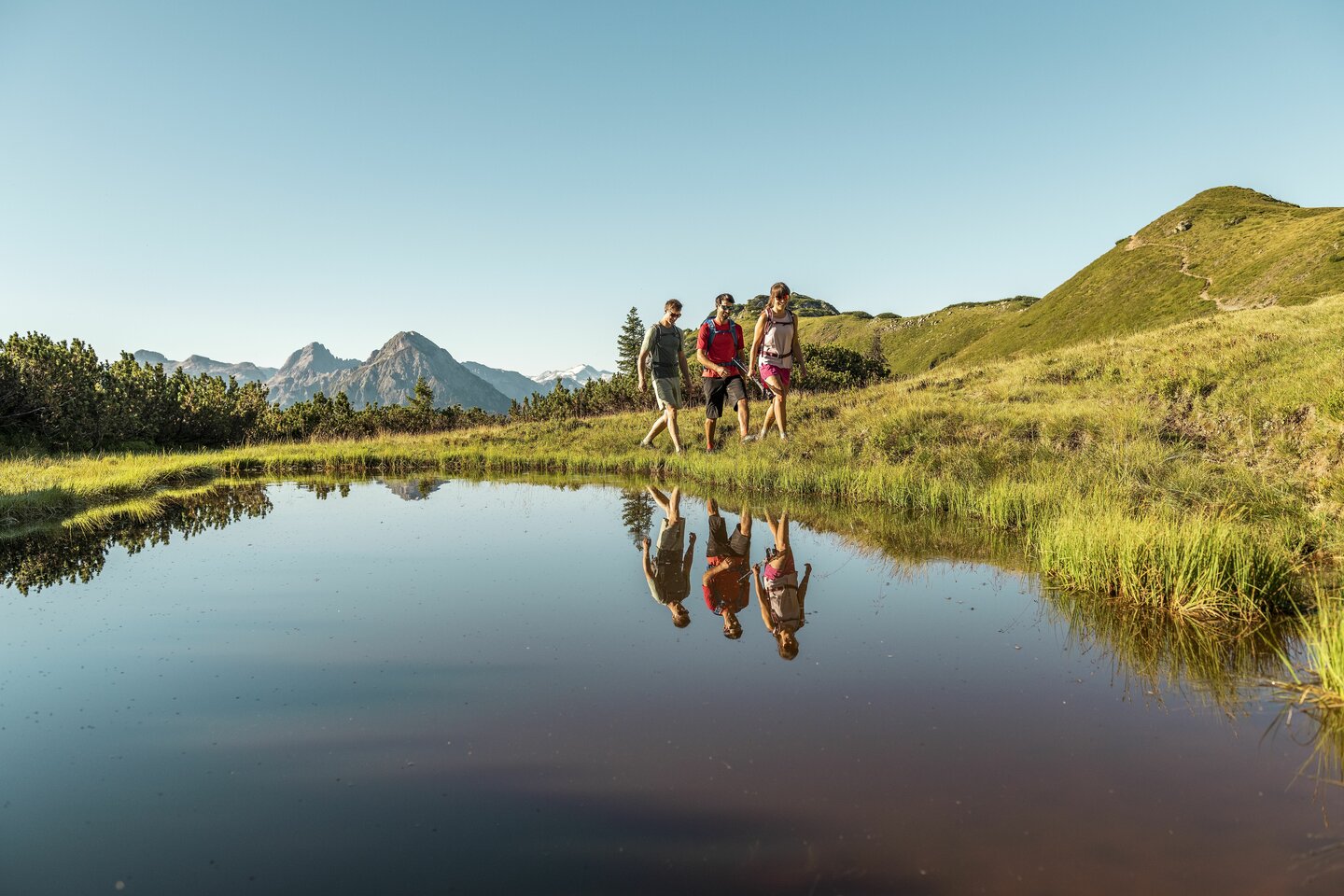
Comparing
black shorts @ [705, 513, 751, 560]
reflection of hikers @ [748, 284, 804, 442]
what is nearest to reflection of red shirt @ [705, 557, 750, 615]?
black shorts @ [705, 513, 751, 560]

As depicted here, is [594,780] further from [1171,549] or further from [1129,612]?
[1171,549]

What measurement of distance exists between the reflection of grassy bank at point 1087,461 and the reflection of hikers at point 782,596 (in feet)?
6.78

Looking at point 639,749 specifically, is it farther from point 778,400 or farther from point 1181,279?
point 1181,279

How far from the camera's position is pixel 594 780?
277 cm

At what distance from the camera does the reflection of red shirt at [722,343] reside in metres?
12.4

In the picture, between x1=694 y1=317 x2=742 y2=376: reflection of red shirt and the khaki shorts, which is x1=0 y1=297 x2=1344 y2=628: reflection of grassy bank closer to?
the khaki shorts

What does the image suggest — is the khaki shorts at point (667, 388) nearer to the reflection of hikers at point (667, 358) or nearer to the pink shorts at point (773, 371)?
the reflection of hikers at point (667, 358)

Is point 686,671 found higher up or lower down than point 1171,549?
lower down

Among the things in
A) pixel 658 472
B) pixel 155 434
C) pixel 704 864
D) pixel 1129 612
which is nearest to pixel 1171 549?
pixel 1129 612

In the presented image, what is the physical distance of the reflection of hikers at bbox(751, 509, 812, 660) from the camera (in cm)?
446

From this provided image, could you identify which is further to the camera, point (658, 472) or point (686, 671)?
point (658, 472)

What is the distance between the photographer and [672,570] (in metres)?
6.25

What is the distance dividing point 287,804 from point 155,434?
32037 mm

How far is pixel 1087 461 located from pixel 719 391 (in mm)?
6294
